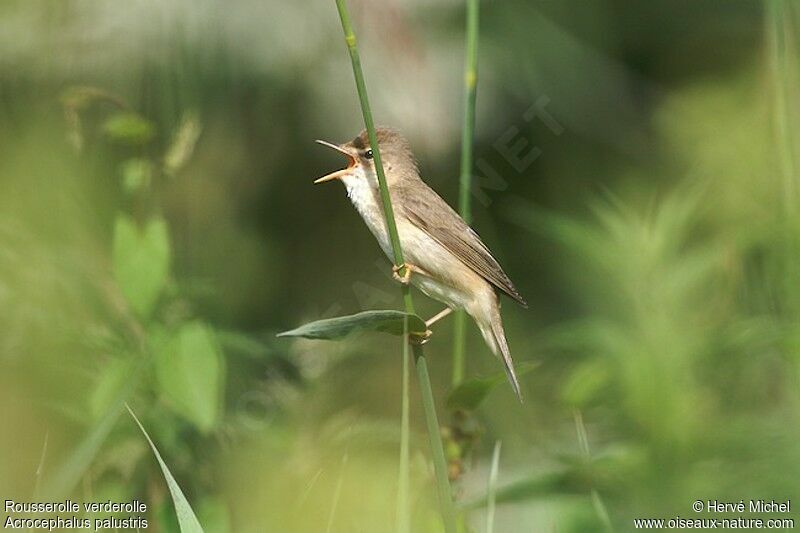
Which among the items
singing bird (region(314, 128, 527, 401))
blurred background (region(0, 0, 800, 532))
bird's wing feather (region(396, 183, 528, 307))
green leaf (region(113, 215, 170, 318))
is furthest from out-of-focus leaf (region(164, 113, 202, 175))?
bird's wing feather (region(396, 183, 528, 307))

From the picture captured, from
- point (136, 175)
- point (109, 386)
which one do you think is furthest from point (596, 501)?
point (136, 175)

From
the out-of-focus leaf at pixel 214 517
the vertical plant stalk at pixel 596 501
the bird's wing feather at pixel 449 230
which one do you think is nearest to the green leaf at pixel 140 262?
the out-of-focus leaf at pixel 214 517

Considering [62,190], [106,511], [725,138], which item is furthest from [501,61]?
[106,511]

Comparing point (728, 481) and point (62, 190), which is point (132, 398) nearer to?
point (62, 190)

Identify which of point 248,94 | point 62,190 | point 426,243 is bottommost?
point 426,243

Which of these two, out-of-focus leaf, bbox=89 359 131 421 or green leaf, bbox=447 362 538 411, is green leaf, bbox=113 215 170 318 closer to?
out-of-focus leaf, bbox=89 359 131 421

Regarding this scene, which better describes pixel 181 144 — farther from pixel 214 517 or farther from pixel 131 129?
pixel 214 517
